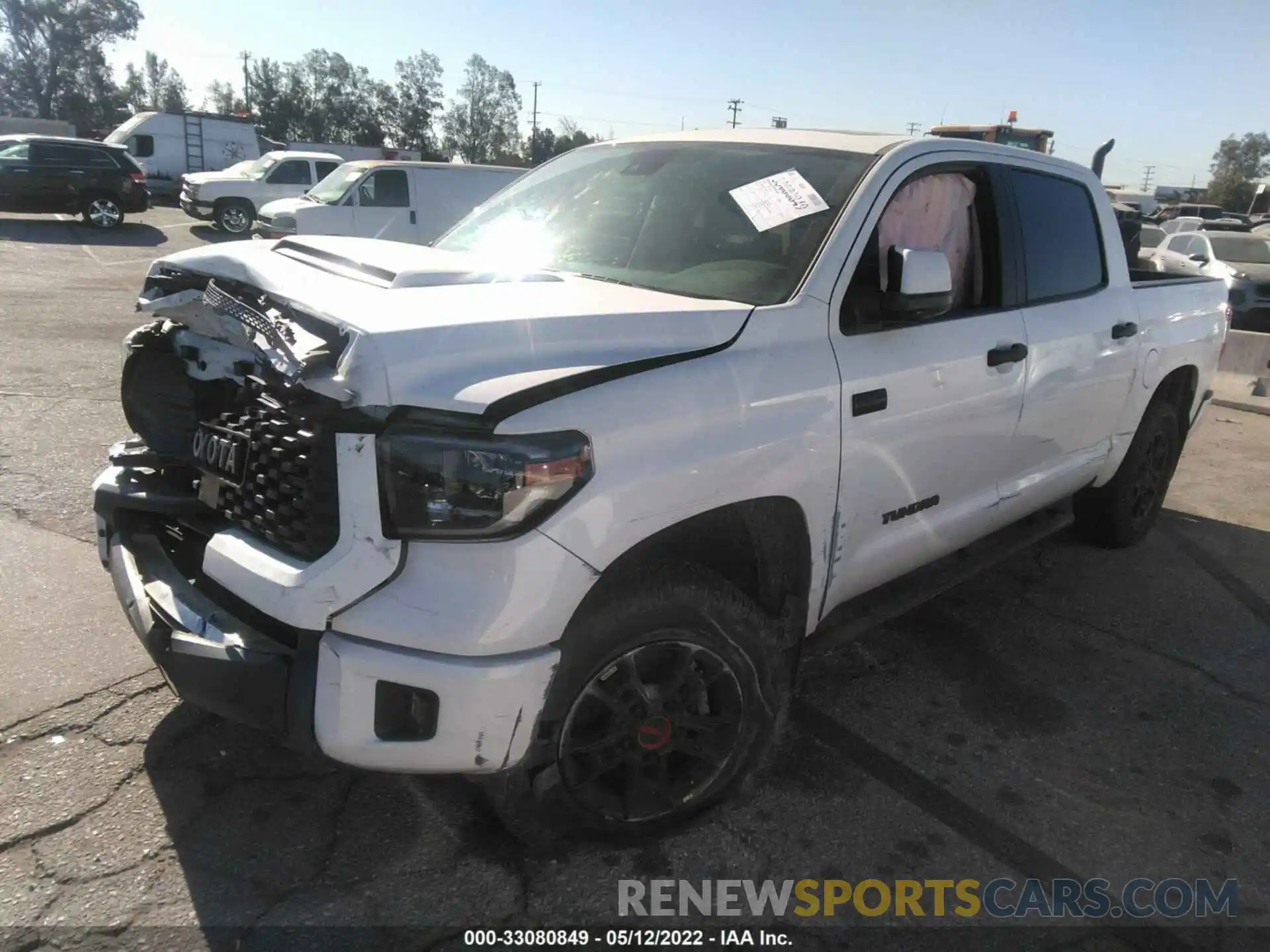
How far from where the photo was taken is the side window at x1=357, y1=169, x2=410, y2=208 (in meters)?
14.7

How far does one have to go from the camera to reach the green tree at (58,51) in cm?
6738

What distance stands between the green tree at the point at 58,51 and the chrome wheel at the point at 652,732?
83.7 meters

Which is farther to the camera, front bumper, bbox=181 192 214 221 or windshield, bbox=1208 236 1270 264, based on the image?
front bumper, bbox=181 192 214 221

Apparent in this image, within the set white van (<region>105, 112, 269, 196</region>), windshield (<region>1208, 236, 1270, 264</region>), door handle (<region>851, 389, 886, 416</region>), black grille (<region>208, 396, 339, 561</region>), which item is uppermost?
white van (<region>105, 112, 269, 196</region>)

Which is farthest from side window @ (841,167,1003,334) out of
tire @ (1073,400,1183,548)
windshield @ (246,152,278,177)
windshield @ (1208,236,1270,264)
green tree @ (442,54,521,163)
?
green tree @ (442,54,521,163)

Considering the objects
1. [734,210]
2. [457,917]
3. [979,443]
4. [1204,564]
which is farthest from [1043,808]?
[1204,564]

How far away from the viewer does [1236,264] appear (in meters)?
15.2

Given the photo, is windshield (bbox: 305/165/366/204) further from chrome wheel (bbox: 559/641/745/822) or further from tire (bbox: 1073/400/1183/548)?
chrome wheel (bbox: 559/641/745/822)

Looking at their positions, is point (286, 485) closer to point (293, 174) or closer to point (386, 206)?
point (386, 206)

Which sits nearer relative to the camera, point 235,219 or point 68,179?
point 68,179

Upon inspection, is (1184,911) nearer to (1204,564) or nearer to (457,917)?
(457,917)

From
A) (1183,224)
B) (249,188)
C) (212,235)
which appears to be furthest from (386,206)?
(1183,224)

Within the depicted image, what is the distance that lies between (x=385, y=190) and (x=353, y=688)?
14294mm

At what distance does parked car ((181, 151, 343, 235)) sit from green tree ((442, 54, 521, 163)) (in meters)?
86.6
